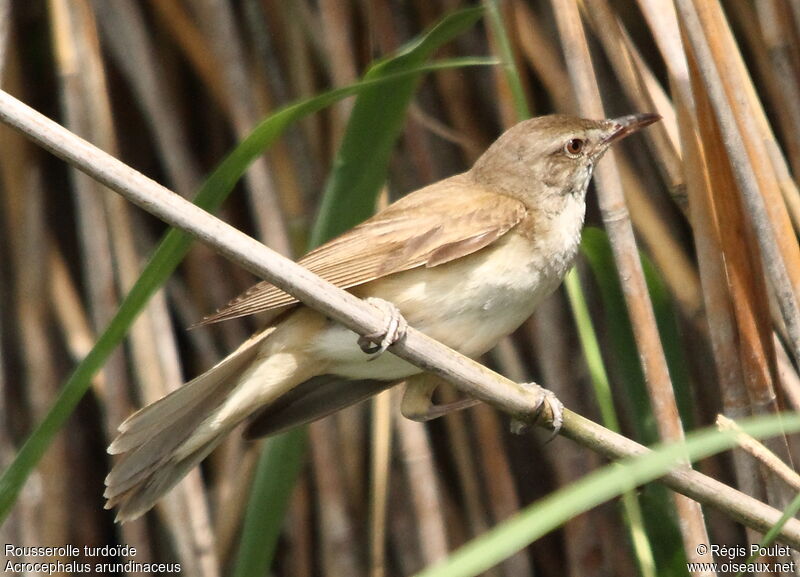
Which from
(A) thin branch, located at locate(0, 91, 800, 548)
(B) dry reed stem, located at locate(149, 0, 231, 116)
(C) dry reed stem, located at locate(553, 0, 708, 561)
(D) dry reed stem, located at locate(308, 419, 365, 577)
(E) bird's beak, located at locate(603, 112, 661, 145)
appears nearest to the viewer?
(A) thin branch, located at locate(0, 91, 800, 548)

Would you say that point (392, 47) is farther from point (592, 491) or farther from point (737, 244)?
point (592, 491)

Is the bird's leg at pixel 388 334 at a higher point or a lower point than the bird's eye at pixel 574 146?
lower

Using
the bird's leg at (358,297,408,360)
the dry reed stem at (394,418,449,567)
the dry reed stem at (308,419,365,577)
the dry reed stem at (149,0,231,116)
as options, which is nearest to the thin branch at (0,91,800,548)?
Result: the bird's leg at (358,297,408,360)

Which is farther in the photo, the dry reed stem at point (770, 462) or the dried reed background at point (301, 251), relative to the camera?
the dried reed background at point (301, 251)

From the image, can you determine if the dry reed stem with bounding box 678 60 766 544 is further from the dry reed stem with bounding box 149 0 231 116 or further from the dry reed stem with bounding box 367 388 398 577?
the dry reed stem with bounding box 149 0 231 116

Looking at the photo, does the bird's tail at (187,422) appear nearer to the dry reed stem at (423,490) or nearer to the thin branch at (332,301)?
the dry reed stem at (423,490)

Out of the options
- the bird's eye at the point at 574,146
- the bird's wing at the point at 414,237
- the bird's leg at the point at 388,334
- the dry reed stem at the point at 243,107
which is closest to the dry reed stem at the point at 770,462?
the bird's leg at the point at 388,334

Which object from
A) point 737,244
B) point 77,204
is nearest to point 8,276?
point 77,204
